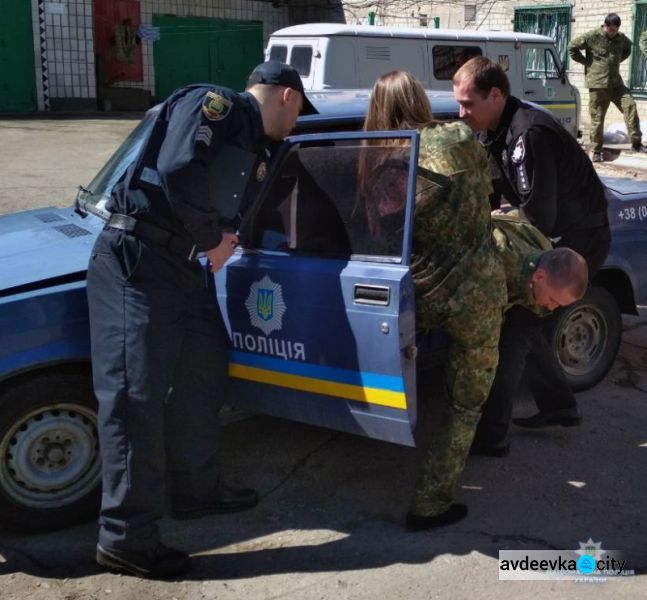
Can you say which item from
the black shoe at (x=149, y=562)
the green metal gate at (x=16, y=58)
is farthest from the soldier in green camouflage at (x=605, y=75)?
the green metal gate at (x=16, y=58)

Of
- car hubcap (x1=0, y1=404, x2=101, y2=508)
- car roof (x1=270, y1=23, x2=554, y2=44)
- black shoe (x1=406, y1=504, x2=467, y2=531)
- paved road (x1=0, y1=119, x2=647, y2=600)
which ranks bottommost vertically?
paved road (x1=0, y1=119, x2=647, y2=600)

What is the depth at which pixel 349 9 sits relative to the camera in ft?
70.4

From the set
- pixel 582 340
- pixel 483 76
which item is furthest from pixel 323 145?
pixel 582 340

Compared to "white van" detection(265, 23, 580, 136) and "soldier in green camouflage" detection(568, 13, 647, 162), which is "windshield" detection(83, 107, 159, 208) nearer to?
"white van" detection(265, 23, 580, 136)

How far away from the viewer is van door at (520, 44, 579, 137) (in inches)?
517

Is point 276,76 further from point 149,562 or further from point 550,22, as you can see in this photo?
point 550,22

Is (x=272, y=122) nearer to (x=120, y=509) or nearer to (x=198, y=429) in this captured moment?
(x=198, y=429)

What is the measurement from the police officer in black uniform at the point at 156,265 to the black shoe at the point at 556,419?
1995 mm

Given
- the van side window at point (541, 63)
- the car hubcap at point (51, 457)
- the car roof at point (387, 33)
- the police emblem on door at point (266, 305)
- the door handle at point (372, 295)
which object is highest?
the car roof at point (387, 33)

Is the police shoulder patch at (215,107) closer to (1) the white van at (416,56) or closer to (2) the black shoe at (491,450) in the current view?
(2) the black shoe at (491,450)

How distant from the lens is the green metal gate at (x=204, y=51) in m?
21.5

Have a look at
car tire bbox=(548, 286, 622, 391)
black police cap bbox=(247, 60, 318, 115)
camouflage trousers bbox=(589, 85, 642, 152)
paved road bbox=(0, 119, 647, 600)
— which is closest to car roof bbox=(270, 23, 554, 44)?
camouflage trousers bbox=(589, 85, 642, 152)

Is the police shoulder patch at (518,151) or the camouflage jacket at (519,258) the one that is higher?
the police shoulder patch at (518,151)

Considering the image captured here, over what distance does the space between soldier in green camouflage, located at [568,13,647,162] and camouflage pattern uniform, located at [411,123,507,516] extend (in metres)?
10.8
